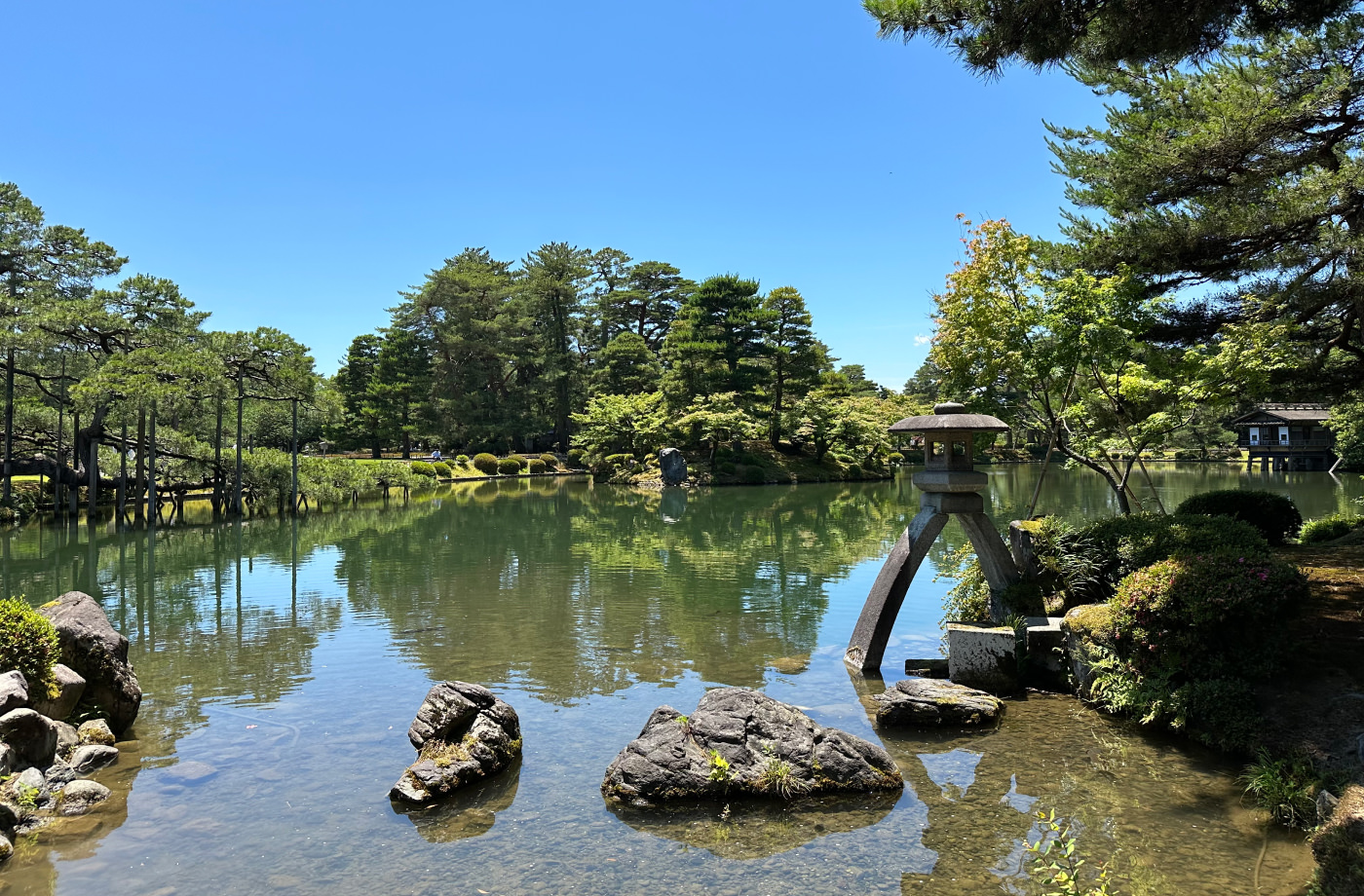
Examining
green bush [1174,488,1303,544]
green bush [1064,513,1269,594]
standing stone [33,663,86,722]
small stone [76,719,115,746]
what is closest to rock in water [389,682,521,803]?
small stone [76,719,115,746]

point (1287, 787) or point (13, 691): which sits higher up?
point (13, 691)

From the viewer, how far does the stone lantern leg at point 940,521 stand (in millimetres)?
8008

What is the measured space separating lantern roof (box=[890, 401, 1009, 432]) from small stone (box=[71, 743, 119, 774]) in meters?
7.45

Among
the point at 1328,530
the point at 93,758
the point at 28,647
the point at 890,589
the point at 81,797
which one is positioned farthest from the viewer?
the point at 1328,530

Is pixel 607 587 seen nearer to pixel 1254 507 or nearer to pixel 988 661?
pixel 988 661

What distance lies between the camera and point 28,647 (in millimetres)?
6293

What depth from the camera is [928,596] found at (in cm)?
1266

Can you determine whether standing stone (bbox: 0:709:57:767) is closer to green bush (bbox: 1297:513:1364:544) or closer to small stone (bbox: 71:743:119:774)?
small stone (bbox: 71:743:119:774)

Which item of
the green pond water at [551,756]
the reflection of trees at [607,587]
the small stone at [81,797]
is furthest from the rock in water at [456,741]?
the small stone at [81,797]

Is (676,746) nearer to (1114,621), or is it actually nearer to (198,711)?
(1114,621)

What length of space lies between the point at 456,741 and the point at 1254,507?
10261 mm

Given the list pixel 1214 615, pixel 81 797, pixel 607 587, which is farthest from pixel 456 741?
pixel 607 587

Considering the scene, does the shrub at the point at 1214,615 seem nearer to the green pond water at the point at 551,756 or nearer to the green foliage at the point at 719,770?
the green pond water at the point at 551,756

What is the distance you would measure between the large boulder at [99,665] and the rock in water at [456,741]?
2782 mm
